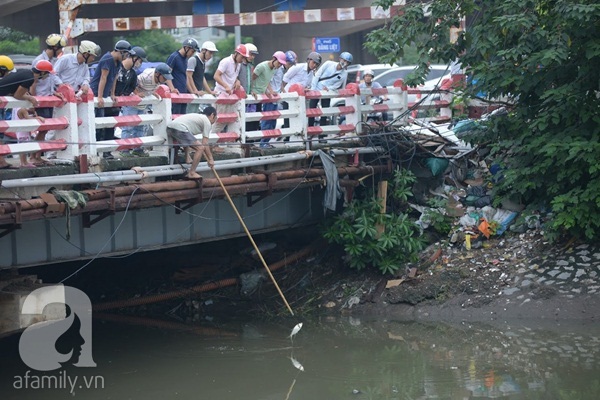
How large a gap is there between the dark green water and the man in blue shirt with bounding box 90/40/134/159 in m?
3.04

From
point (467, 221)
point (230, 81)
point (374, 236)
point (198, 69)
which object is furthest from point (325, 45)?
point (198, 69)

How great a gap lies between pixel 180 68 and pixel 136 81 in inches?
37.5

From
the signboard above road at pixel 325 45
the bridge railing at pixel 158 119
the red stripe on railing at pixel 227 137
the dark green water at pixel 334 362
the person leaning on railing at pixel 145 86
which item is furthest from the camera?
the signboard above road at pixel 325 45

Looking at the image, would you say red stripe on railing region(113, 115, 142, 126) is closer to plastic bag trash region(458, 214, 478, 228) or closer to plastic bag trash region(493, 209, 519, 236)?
plastic bag trash region(458, 214, 478, 228)

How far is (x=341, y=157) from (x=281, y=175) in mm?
1963

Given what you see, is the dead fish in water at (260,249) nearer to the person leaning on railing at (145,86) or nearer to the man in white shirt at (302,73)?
the man in white shirt at (302,73)

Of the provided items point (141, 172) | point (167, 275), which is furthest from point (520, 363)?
point (167, 275)

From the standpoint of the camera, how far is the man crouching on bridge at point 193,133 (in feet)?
42.4

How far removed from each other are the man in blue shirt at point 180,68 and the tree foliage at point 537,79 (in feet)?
10.6

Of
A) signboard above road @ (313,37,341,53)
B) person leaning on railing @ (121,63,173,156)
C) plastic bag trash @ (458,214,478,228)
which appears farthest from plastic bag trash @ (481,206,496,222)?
signboard above road @ (313,37,341,53)

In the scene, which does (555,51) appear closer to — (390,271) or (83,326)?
(390,271)

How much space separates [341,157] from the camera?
16234 mm

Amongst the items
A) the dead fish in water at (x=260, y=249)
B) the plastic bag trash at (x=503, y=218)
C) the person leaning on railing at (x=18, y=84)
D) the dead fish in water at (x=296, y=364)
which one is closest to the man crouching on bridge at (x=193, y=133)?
the person leaning on railing at (x=18, y=84)

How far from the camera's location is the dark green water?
39.5 feet
